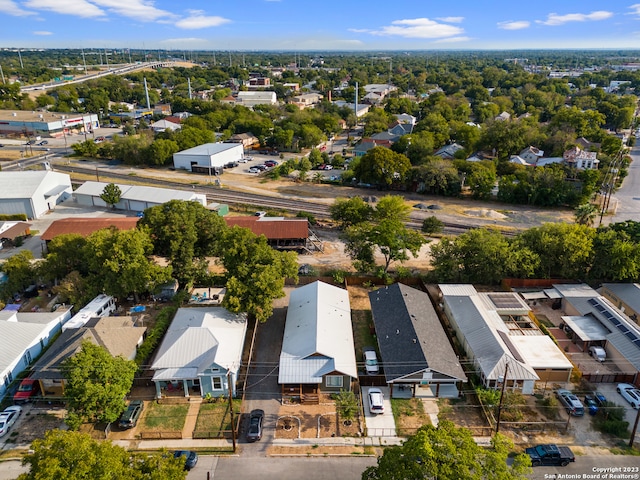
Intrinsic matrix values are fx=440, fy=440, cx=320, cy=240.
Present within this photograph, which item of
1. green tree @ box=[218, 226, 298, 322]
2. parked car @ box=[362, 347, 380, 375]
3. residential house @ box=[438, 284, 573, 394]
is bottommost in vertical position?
parked car @ box=[362, 347, 380, 375]

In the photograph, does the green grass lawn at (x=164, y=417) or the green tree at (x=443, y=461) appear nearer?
the green tree at (x=443, y=461)

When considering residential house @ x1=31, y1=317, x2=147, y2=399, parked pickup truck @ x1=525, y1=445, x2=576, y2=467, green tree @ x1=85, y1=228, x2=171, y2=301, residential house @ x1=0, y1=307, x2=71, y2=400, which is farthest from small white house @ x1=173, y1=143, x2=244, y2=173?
parked pickup truck @ x1=525, y1=445, x2=576, y2=467

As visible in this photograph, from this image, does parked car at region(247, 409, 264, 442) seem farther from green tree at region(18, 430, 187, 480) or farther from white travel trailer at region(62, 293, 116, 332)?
white travel trailer at region(62, 293, 116, 332)

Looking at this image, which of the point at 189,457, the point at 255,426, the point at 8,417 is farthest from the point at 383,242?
the point at 8,417

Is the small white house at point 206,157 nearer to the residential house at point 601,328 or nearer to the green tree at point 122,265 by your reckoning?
the green tree at point 122,265

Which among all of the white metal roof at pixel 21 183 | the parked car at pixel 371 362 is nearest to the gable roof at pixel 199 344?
the parked car at pixel 371 362

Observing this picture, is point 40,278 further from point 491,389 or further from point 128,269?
point 491,389

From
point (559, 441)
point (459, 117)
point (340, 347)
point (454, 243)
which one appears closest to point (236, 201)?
point (454, 243)
